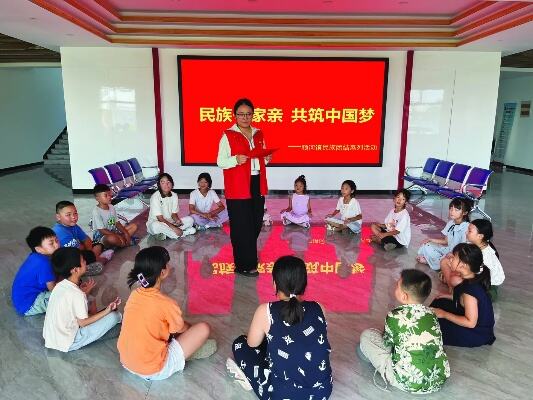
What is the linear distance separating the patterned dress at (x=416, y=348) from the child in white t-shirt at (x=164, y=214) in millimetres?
3592

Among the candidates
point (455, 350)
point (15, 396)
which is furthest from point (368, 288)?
point (15, 396)

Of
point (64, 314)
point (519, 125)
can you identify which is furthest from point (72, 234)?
point (519, 125)

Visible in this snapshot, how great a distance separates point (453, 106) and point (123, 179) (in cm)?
646

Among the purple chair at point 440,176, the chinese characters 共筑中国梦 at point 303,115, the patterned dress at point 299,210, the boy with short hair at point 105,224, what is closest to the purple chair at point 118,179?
the boy with short hair at point 105,224

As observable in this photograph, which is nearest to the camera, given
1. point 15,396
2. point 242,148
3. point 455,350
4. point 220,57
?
point 15,396

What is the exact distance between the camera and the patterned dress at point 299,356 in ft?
6.79

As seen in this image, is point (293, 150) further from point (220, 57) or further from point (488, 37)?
point (488, 37)

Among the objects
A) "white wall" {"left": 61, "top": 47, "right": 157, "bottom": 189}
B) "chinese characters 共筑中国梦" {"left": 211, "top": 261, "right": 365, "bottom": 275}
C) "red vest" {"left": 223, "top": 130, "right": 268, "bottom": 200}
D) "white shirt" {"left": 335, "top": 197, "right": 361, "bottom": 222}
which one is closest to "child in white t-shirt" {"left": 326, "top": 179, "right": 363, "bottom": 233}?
"white shirt" {"left": 335, "top": 197, "right": 361, "bottom": 222}

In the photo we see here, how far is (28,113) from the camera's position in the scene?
12648mm

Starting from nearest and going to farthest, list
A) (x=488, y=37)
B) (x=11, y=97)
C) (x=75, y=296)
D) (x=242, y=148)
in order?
(x=75, y=296) < (x=242, y=148) < (x=488, y=37) < (x=11, y=97)

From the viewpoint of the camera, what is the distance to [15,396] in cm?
240

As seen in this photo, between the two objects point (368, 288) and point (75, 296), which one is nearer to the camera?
point (75, 296)

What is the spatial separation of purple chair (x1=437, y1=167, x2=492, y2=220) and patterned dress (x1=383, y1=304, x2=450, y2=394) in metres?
4.74

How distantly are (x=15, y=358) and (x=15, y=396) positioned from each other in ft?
1.46
